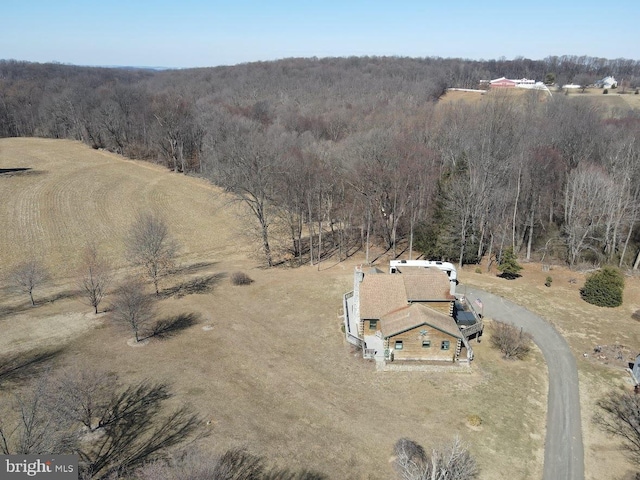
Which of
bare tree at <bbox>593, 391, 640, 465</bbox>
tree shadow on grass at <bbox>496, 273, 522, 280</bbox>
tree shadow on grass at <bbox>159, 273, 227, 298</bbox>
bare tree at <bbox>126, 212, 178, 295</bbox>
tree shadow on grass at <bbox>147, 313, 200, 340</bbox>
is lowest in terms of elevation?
bare tree at <bbox>593, 391, 640, 465</bbox>

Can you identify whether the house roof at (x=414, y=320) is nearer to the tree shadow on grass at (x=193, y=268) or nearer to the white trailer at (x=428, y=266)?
the white trailer at (x=428, y=266)

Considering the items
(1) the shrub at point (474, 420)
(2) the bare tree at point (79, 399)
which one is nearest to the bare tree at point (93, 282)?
(2) the bare tree at point (79, 399)

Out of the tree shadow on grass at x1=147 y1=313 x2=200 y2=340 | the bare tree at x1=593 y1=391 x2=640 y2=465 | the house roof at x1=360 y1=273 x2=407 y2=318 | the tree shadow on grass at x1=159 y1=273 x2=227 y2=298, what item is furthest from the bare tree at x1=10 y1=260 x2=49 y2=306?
the bare tree at x1=593 y1=391 x2=640 y2=465

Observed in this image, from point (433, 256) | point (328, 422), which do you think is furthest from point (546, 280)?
point (328, 422)

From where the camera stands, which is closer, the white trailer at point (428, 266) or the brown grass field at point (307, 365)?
the brown grass field at point (307, 365)

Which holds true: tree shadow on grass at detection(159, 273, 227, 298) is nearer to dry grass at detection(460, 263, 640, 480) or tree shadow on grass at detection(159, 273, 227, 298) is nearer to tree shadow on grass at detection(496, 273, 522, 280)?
dry grass at detection(460, 263, 640, 480)

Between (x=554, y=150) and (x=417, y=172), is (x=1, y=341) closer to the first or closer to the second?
(x=417, y=172)
